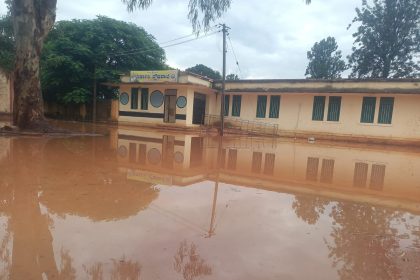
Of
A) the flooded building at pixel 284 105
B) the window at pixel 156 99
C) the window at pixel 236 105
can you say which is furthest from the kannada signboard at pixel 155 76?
the window at pixel 236 105

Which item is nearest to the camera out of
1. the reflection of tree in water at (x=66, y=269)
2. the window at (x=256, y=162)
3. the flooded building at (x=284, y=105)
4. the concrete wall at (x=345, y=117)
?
the reflection of tree in water at (x=66, y=269)

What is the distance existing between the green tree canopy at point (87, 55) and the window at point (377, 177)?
18838 millimetres

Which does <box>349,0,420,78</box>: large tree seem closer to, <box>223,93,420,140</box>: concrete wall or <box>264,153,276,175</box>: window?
<box>223,93,420,140</box>: concrete wall

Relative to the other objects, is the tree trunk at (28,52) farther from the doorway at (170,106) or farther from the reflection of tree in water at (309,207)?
the reflection of tree in water at (309,207)

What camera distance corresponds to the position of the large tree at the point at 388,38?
29.0m

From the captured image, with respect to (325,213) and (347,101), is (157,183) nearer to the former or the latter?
(325,213)

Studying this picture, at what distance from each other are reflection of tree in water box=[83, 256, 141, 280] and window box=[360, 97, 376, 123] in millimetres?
19237

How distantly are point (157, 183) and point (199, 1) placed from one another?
9.22 meters

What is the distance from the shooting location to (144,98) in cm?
2236

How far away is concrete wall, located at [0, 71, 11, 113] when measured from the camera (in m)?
21.9

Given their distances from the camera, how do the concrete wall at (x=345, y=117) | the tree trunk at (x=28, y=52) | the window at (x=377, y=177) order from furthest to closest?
1. the concrete wall at (x=345, y=117)
2. the tree trunk at (x=28, y=52)
3. the window at (x=377, y=177)

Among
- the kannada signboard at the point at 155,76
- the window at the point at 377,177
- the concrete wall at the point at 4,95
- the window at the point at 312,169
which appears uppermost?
the kannada signboard at the point at 155,76

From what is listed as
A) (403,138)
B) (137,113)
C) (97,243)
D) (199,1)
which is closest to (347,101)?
(403,138)

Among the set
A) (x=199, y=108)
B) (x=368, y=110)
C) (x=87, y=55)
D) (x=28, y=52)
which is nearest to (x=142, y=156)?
(x=28, y=52)
